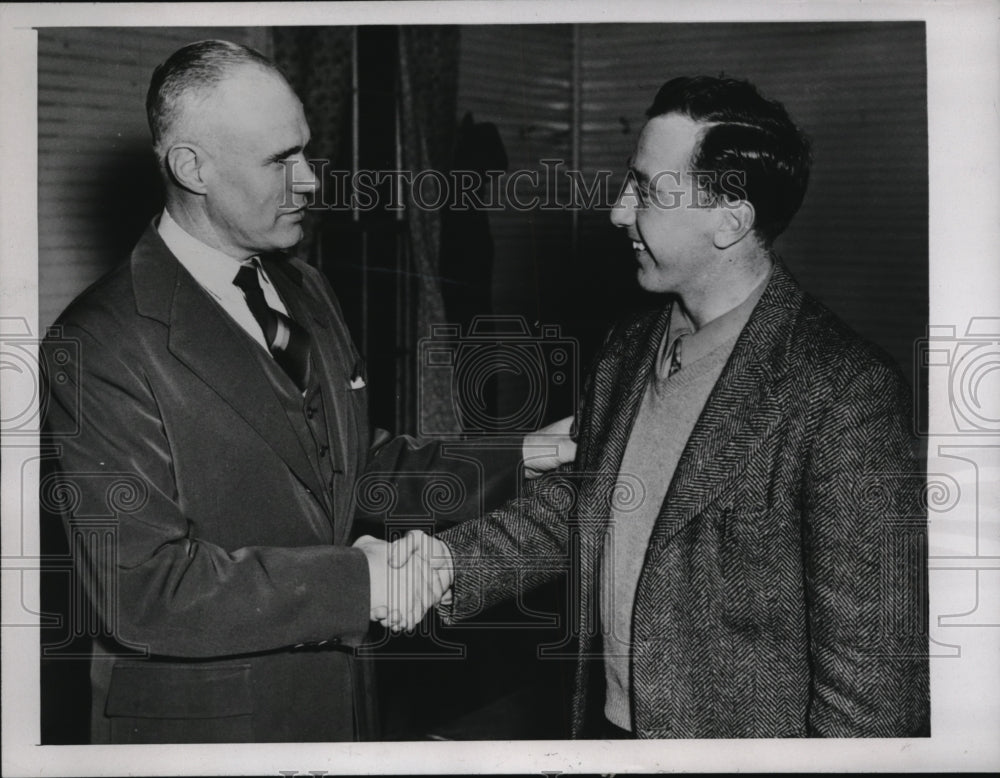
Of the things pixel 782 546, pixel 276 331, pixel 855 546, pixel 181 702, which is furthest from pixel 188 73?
pixel 855 546

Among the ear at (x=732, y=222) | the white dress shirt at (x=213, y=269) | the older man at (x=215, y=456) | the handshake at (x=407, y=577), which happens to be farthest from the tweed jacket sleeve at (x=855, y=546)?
the white dress shirt at (x=213, y=269)

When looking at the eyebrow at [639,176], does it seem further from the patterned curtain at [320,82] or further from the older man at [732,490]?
the patterned curtain at [320,82]

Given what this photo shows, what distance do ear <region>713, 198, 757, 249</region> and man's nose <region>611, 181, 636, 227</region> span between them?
0.65 feet

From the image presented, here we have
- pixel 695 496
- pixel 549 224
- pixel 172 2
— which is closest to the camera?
pixel 695 496

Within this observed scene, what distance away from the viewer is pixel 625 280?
2688 millimetres

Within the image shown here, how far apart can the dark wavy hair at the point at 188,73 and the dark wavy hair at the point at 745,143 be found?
963 mm

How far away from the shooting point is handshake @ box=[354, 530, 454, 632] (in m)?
2.55

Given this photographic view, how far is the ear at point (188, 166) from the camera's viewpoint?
8.07ft

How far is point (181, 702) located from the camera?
2479 millimetres

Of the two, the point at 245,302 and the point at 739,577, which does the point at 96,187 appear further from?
the point at 739,577

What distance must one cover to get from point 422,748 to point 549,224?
1375 millimetres

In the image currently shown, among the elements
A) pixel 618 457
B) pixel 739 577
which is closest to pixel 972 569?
pixel 739 577

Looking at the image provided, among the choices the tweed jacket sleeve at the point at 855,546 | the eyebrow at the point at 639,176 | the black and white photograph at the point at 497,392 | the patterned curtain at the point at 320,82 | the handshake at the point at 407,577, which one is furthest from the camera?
the patterned curtain at the point at 320,82

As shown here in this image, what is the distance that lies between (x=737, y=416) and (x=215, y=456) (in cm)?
115
